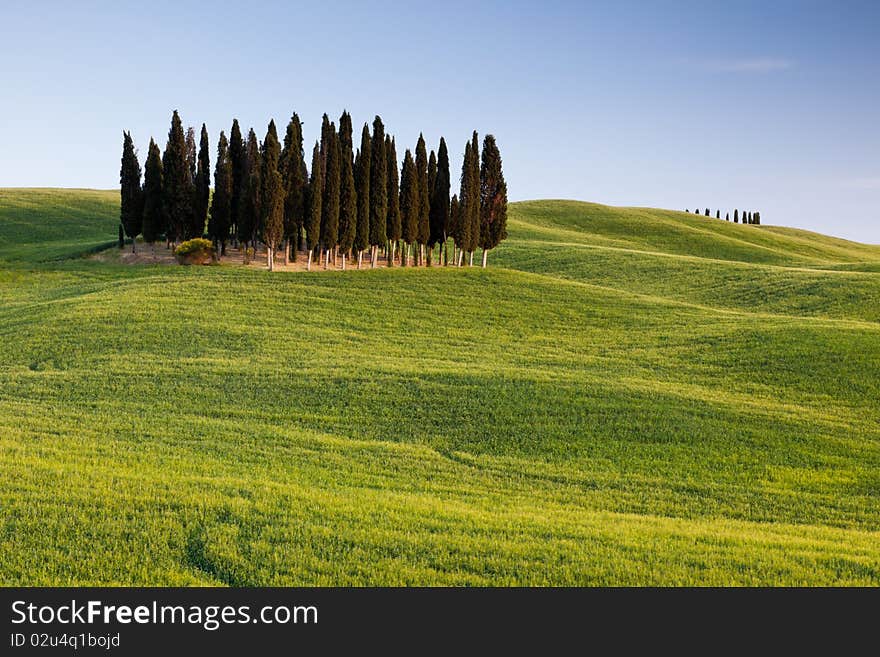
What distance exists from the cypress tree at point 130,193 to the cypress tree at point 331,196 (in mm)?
16401

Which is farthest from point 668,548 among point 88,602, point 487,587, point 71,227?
point 71,227

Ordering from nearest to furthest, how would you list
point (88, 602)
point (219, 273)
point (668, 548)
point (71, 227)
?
point (88, 602), point (668, 548), point (219, 273), point (71, 227)

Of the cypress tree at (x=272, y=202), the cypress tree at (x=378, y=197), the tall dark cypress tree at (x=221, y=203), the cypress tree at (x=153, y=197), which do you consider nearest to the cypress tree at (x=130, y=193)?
the cypress tree at (x=153, y=197)

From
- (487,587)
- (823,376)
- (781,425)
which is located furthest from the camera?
(823,376)

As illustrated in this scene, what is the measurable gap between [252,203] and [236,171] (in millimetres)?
5135

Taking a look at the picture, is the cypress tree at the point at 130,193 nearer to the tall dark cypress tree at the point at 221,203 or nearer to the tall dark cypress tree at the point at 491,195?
the tall dark cypress tree at the point at 221,203

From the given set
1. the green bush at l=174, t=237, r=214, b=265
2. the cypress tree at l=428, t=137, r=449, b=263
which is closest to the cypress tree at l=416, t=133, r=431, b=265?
the cypress tree at l=428, t=137, r=449, b=263

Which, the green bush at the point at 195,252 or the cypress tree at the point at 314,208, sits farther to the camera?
the green bush at the point at 195,252

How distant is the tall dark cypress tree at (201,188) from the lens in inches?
2228

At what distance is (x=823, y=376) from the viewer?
27906mm

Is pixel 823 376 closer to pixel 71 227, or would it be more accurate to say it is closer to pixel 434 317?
pixel 434 317

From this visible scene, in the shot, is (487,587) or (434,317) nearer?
(487,587)

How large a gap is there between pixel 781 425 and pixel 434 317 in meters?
19.6

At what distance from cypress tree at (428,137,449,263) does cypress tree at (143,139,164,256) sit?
20390mm
